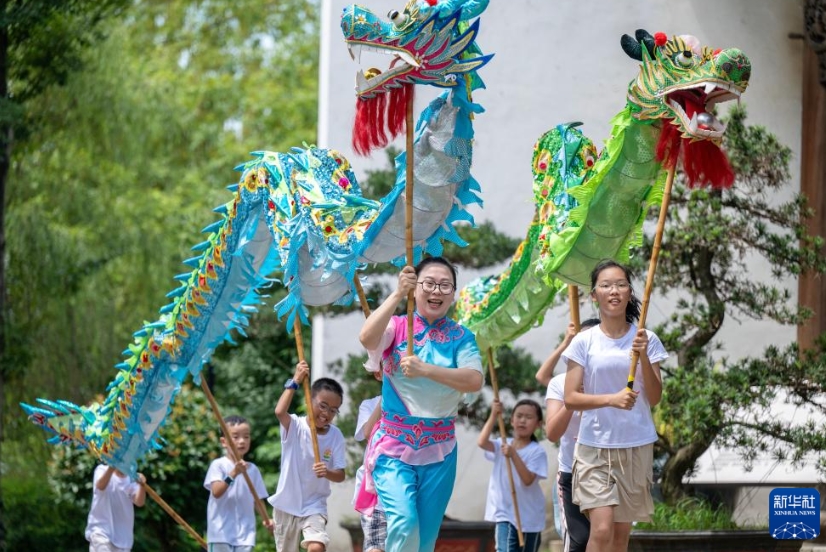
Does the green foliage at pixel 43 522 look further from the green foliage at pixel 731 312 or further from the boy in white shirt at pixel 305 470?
the green foliage at pixel 731 312

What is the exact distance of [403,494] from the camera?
234 inches

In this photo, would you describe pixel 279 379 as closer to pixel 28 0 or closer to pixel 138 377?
pixel 28 0

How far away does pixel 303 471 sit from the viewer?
8.26 m

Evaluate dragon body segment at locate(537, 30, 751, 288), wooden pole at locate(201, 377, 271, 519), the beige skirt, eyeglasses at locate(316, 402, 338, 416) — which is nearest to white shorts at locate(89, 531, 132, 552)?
wooden pole at locate(201, 377, 271, 519)

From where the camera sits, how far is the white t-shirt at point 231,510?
9289 mm

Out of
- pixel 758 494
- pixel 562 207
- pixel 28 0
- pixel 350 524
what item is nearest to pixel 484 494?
pixel 350 524

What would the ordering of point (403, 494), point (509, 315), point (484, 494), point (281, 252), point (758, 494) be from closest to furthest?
point (403, 494), point (281, 252), point (509, 315), point (758, 494), point (484, 494)

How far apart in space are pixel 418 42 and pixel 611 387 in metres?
1.76

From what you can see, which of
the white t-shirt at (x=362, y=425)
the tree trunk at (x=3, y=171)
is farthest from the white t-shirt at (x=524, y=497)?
the tree trunk at (x=3, y=171)

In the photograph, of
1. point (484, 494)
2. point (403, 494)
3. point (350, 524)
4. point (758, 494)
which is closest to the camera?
point (403, 494)

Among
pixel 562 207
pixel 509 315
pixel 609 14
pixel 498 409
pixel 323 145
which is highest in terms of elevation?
pixel 609 14

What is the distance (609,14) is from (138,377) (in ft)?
19.0

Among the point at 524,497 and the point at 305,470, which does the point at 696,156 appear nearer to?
the point at 305,470

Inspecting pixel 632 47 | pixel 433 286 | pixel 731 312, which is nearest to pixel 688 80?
pixel 632 47
